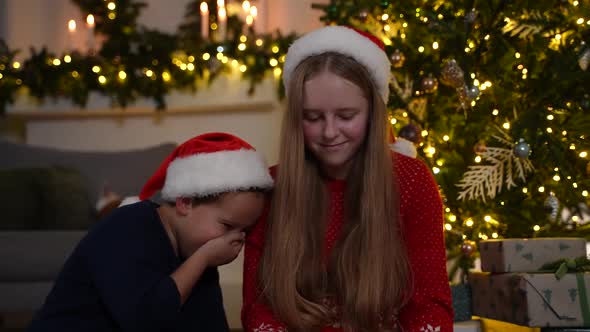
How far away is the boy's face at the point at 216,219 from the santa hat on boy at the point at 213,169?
0.09 feet

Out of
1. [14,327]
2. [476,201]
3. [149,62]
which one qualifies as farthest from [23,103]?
[476,201]

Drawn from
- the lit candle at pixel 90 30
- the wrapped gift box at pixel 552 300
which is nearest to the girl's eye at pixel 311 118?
the wrapped gift box at pixel 552 300

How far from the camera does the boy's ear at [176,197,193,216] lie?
1624 millimetres

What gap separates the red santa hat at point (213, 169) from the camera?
1.58 m

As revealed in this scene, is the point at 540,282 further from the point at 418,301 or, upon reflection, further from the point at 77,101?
the point at 77,101

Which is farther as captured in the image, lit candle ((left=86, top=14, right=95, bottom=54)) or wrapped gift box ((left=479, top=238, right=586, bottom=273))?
lit candle ((left=86, top=14, right=95, bottom=54))

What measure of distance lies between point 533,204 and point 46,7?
3.52 metres

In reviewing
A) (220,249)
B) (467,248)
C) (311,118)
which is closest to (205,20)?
(467,248)

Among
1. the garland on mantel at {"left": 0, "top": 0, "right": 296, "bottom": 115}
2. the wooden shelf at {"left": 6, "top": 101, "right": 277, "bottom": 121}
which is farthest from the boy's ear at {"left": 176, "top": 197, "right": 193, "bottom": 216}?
the wooden shelf at {"left": 6, "top": 101, "right": 277, "bottom": 121}

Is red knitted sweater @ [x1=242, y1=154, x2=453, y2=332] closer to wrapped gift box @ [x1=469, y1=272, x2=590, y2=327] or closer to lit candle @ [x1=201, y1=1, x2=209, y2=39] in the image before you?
wrapped gift box @ [x1=469, y1=272, x2=590, y2=327]

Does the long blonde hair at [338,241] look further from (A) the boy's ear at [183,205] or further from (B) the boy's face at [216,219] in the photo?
(A) the boy's ear at [183,205]

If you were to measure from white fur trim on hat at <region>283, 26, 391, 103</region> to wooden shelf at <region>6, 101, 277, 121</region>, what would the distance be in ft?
7.95

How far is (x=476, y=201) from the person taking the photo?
2441mm

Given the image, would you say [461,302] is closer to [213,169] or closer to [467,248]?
[467,248]
